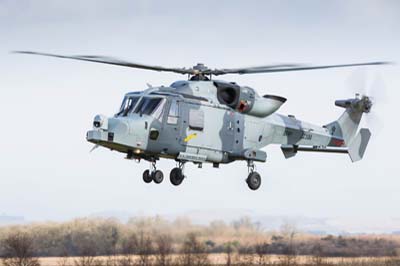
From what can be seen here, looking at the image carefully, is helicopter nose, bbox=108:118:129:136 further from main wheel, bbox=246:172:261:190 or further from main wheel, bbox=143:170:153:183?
main wheel, bbox=246:172:261:190

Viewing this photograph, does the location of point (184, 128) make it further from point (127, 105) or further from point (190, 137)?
point (127, 105)

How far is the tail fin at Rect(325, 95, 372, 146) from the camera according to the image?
1425 inches

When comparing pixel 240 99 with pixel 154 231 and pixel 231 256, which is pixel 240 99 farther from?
pixel 231 256

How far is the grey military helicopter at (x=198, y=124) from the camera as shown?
3084 centimetres

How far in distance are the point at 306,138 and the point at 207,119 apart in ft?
13.2

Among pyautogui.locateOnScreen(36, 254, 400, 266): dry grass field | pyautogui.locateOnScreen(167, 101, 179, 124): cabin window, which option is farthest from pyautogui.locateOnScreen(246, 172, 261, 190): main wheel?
pyautogui.locateOnScreen(36, 254, 400, 266): dry grass field

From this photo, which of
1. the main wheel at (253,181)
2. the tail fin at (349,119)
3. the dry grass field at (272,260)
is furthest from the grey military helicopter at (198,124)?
the dry grass field at (272,260)

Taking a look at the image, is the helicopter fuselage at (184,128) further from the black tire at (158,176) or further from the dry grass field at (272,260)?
the dry grass field at (272,260)

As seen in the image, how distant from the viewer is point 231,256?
4381 centimetres

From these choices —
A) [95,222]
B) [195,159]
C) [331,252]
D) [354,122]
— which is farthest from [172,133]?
[331,252]

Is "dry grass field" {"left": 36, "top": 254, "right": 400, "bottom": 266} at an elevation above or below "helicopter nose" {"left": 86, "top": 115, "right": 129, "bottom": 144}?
below

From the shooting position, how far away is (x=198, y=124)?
31906 millimetres

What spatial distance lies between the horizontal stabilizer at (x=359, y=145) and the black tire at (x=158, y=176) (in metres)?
6.86

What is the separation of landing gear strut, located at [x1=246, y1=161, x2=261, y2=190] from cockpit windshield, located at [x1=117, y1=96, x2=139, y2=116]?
3.88 meters
